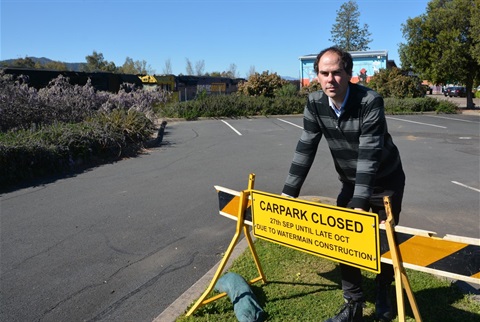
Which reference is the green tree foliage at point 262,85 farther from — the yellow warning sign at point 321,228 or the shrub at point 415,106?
the yellow warning sign at point 321,228

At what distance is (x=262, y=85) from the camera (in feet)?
94.1

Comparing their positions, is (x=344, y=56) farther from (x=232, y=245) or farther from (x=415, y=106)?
(x=415, y=106)

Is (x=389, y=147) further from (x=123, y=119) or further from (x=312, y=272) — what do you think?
(x=123, y=119)

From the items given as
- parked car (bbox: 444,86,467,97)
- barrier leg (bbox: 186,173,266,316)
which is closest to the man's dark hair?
barrier leg (bbox: 186,173,266,316)

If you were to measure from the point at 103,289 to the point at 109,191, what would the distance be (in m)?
3.84

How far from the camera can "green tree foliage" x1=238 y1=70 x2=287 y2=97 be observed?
28.5 m

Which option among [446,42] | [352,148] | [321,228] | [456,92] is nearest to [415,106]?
[446,42]

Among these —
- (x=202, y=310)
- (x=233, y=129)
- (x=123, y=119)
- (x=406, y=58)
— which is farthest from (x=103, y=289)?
(x=406, y=58)

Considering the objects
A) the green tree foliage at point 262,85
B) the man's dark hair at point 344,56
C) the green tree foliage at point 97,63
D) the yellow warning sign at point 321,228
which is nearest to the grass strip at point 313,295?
the yellow warning sign at point 321,228

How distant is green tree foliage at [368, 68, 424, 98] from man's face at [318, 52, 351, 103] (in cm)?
2643

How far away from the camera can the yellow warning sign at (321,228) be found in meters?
2.46

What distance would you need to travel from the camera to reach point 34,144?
860cm

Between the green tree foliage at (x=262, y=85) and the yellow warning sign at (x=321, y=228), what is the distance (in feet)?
84.7

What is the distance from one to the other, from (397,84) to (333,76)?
87.6 feet
